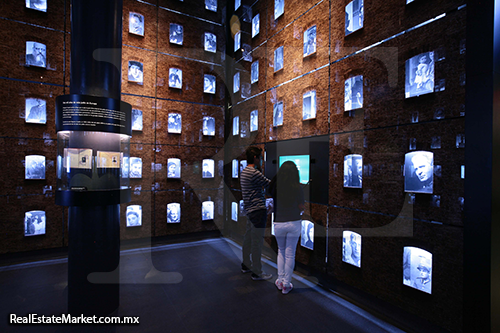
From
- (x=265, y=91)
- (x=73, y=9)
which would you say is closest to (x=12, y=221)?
(x=73, y=9)

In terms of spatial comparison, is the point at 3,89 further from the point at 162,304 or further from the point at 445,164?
the point at 445,164

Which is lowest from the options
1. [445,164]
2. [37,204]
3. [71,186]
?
[37,204]

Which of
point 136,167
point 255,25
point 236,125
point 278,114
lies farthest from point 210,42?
point 136,167

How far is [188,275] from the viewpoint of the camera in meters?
4.68

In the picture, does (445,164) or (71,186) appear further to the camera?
(71,186)

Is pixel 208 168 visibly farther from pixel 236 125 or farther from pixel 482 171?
pixel 482 171

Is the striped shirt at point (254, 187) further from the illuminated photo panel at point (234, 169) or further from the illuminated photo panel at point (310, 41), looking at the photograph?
the illuminated photo panel at point (234, 169)

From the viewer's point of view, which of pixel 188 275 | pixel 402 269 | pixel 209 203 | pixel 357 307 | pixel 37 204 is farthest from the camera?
pixel 209 203

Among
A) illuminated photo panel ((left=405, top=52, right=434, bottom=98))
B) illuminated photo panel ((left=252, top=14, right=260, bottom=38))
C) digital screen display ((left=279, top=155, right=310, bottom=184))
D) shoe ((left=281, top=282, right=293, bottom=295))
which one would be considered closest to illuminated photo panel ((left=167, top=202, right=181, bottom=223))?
digital screen display ((left=279, top=155, right=310, bottom=184))

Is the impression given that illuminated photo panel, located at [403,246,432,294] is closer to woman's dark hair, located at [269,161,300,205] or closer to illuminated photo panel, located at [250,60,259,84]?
woman's dark hair, located at [269,161,300,205]

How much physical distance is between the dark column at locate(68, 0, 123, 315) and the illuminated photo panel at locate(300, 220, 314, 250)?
9.94 ft

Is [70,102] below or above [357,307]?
above

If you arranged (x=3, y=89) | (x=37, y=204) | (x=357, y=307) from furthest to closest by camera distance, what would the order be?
(x=37, y=204) → (x=3, y=89) → (x=357, y=307)

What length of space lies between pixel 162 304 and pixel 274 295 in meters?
1.62
